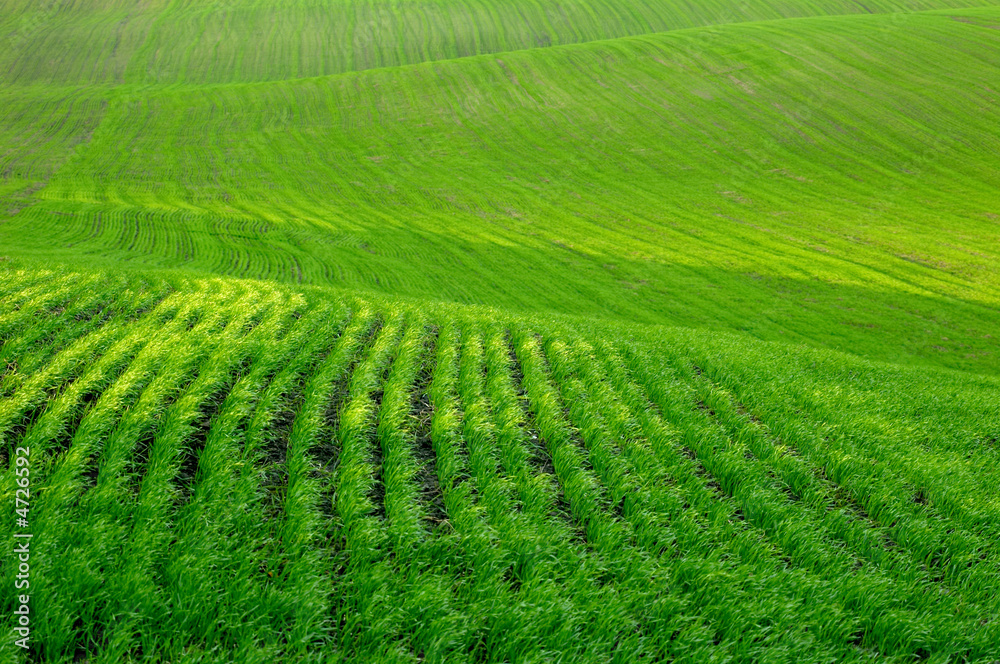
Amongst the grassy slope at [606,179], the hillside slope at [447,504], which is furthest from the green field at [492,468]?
the grassy slope at [606,179]

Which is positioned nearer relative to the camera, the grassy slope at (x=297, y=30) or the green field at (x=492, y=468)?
the green field at (x=492, y=468)

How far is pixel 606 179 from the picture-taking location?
2255 inches

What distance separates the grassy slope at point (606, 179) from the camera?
3666cm

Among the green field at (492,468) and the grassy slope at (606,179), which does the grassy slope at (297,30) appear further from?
the green field at (492,468)

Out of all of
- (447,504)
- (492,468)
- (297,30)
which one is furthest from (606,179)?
(297,30)

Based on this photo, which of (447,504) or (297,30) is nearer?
(447,504)

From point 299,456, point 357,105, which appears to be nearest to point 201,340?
point 299,456

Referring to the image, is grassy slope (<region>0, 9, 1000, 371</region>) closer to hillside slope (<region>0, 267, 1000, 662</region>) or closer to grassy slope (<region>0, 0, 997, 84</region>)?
grassy slope (<region>0, 0, 997, 84</region>)

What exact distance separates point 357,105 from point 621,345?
74888 millimetres

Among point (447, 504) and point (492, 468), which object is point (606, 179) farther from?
point (447, 504)

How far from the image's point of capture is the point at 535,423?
853 cm

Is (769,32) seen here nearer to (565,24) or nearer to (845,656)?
(565,24)

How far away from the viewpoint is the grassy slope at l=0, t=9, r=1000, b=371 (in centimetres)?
3666

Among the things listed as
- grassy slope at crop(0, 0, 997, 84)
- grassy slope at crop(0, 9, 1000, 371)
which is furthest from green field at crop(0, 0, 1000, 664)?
grassy slope at crop(0, 0, 997, 84)
